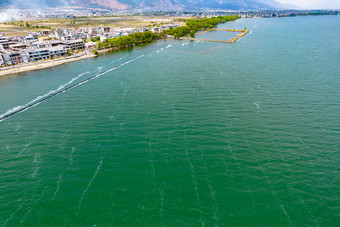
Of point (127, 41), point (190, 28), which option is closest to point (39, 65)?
point (127, 41)

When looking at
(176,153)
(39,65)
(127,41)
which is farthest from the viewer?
(127,41)

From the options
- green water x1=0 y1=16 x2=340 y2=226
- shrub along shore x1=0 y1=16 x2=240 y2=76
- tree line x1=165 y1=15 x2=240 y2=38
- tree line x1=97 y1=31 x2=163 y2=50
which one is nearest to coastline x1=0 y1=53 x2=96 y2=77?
shrub along shore x1=0 y1=16 x2=240 y2=76

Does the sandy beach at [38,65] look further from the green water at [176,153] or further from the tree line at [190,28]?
the tree line at [190,28]

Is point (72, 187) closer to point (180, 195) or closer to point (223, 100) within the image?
point (180, 195)

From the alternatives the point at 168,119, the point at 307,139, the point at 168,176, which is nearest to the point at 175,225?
the point at 168,176

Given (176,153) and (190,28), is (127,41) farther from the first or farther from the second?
(176,153)

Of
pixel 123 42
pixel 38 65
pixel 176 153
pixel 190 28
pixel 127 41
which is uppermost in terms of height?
pixel 190 28

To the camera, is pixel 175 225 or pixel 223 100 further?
pixel 223 100

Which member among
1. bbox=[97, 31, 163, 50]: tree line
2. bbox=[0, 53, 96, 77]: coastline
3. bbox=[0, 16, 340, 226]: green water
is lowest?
bbox=[0, 16, 340, 226]: green water

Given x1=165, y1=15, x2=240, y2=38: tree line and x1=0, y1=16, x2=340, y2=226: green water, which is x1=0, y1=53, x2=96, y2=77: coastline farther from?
x1=165, y1=15, x2=240, y2=38: tree line
